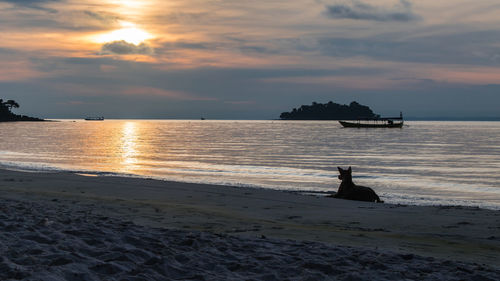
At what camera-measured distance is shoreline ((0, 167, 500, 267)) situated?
9776mm

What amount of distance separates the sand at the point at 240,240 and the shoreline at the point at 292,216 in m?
0.03

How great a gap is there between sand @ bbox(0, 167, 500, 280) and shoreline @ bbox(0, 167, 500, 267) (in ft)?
0.10

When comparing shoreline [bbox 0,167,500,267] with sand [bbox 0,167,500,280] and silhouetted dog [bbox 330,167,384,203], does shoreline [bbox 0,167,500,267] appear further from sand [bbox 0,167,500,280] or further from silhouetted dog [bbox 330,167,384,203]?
silhouetted dog [bbox 330,167,384,203]

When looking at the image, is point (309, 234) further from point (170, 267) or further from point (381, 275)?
point (170, 267)

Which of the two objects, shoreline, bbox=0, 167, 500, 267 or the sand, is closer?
the sand

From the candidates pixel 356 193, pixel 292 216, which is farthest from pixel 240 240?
pixel 356 193

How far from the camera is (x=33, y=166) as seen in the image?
32.5 metres

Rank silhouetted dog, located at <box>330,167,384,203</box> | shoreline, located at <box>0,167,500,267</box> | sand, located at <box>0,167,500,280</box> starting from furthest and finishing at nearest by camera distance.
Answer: silhouetted dog, located at <box>330,167,384,203</box>, shoreline, located at <box>0,167,500,267</box>, sand, located at <box>0,167,500,280</box>

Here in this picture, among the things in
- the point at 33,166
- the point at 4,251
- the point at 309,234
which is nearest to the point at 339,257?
the point at 309,234

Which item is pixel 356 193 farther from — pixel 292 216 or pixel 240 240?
pixel 240 240

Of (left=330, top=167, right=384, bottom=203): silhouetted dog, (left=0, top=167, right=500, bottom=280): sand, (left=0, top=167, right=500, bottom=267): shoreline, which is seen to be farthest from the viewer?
(left=330, top=167, right=384, bottom=203): silhouetted dog

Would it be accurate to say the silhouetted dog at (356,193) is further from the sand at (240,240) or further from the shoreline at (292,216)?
the sand at (240,240)

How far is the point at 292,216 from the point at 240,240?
469 cm

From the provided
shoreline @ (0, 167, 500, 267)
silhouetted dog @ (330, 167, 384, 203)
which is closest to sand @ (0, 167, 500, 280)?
shoreline @ (0, 167, 500, 267)
